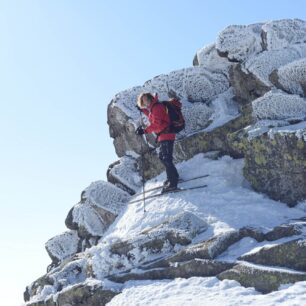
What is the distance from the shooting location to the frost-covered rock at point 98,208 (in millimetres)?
19500

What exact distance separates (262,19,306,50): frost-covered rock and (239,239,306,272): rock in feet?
35.1

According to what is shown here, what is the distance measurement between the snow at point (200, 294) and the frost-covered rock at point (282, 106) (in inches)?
278

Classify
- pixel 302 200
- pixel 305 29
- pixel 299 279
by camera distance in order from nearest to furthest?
pixel 299 279, pixel 302 200, pixel 305 29

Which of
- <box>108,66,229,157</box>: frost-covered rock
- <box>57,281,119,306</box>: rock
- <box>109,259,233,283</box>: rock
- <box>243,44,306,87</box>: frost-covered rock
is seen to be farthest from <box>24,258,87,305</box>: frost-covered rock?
<box>243,44,306,87</box>: frost-covered rock

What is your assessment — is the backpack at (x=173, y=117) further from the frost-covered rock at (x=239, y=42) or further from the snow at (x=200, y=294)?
the snow at (x=200, y=294)

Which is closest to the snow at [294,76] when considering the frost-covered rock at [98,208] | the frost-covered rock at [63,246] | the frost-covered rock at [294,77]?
the frost-covered rock at [294,77]

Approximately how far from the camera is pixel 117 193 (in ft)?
65.3

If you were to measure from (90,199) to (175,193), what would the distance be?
4.26m

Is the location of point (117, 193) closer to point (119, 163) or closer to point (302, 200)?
point (119, 163)

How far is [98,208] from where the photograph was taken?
19.9m

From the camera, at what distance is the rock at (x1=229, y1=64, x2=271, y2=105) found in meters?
19.4

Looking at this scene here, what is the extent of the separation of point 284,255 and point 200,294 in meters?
2.06

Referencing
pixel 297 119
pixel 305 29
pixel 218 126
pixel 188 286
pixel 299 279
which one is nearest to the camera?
pixel 299 279

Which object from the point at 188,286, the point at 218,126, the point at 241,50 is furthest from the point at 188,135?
the point at 188,286
